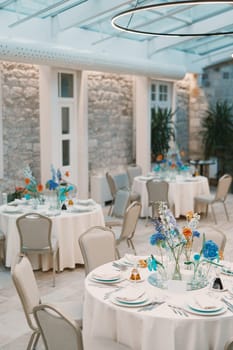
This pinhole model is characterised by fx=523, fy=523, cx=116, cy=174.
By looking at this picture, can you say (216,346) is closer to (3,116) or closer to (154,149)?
(3,116)

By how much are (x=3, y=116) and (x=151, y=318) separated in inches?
247

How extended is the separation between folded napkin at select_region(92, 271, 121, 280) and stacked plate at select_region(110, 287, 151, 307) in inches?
9.1

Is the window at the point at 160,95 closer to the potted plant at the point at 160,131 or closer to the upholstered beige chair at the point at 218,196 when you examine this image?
the potted plant at the point at 160,131

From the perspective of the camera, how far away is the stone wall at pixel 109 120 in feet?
37.0

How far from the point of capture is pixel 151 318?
11.9 ft

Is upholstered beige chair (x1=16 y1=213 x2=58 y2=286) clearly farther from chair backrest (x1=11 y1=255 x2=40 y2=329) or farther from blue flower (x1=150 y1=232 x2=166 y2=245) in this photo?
blue flower (x1=150 y1=232 x2=166 y2=245)

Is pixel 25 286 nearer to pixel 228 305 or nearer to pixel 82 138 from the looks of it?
pixel 228 305

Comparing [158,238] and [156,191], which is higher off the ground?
[158,238]

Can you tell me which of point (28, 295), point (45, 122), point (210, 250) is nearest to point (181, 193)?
point (45, 122)

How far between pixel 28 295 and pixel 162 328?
1.17 metres

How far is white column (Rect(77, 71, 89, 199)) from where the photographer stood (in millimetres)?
10680

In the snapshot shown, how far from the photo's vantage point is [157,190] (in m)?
9.36

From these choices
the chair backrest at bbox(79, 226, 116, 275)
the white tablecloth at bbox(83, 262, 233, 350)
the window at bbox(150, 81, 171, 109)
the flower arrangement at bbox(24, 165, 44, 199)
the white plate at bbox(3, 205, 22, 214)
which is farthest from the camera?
the window at bbox(150, 81, 171, 109)

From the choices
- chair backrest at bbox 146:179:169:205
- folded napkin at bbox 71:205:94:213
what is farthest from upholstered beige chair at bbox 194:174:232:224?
folded napkin at bbox 71:205:94:213
